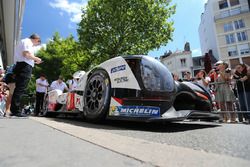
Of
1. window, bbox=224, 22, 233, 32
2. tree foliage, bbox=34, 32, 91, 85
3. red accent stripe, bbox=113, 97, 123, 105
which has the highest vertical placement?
window, bbox=224, 22, 233, 32

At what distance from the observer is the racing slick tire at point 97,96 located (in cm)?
351

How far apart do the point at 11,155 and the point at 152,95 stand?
2035 millimetres

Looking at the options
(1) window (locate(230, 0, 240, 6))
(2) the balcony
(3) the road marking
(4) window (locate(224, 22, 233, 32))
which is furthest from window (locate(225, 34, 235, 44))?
(3) the road marking

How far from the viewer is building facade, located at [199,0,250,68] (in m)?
41.1

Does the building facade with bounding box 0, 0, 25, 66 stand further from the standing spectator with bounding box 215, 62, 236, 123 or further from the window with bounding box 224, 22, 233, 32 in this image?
the window with bounding box 224, 22, 233, 32

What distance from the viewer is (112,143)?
71.5 inches

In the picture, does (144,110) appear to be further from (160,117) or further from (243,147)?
(243,147)

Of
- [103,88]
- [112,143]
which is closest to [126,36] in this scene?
[103,88]

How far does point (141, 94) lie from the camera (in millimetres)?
3137

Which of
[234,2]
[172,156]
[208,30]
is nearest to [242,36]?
[234,2]

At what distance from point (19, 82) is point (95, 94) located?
185cm

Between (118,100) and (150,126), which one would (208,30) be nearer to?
(150,126)

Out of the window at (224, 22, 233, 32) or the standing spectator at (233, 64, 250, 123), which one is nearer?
the standing spectator at (233, 64, 250, 123)

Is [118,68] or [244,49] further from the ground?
[244,49]
